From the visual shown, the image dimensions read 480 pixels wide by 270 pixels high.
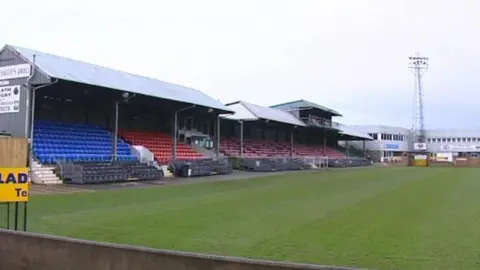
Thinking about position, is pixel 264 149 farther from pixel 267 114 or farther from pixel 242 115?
pixel 242 115

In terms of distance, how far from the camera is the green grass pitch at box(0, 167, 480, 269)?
8242 millimetres

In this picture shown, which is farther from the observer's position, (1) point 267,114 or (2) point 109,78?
(1) point 267,114

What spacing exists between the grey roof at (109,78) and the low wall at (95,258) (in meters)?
18.4

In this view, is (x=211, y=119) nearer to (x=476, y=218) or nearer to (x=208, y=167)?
(x=208, y=167)

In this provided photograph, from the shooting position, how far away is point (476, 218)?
512 inches

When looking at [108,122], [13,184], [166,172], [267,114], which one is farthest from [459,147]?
[13,184]

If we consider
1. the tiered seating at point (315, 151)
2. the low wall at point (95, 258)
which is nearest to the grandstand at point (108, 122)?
the tiered seating at point (315, 151)

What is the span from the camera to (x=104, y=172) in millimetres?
24812

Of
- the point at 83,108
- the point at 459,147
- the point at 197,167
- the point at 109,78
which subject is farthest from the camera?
the point at 459,147

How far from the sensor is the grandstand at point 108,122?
24.2 m

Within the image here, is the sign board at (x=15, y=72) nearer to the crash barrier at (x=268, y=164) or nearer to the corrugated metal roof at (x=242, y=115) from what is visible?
the crash barrier at (x=268, y=164)

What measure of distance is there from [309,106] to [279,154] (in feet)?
32.1

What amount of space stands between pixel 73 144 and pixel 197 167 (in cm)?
875

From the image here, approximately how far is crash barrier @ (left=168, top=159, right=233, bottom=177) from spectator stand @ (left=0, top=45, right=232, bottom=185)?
2710 millimetres
